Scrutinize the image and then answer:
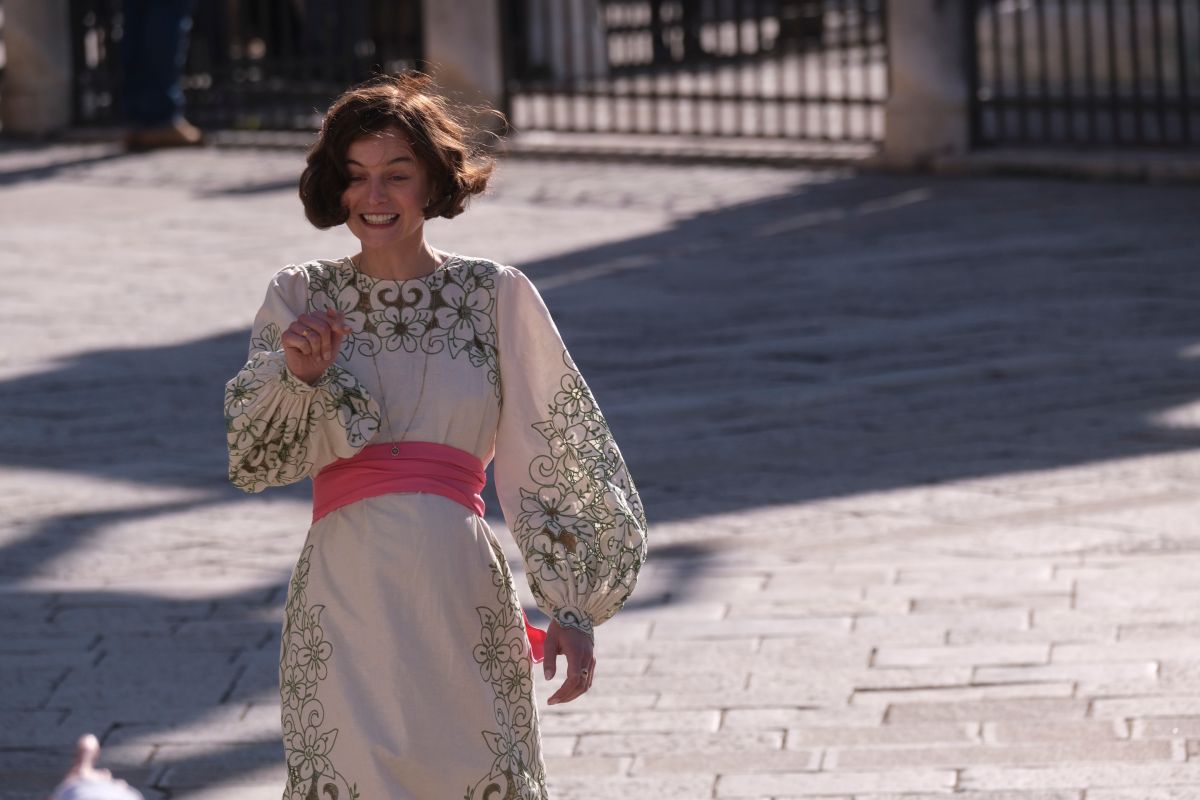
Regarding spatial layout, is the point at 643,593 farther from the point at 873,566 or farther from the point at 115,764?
the point at 115,764

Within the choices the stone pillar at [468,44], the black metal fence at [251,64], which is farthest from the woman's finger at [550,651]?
the black metal fence at [251,64]

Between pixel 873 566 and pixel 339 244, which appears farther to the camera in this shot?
pixel 339 244

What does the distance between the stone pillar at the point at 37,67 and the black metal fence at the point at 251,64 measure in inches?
5.6

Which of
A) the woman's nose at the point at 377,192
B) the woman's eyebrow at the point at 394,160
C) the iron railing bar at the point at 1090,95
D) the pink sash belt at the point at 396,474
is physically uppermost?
the iron railing bar at the point at 1090,95

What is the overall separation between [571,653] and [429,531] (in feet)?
Result: 0.81

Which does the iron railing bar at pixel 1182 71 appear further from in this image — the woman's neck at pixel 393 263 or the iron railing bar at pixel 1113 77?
the woman's neck at pixel 393 263

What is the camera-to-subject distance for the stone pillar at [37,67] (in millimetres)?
14773

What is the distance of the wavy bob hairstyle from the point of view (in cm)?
293

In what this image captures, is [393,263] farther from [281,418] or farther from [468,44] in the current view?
[468,44]

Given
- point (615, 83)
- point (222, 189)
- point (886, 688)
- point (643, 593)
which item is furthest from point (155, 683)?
point (615, 83)

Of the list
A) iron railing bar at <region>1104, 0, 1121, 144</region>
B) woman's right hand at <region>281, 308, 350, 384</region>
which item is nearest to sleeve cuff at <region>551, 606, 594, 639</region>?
woman's right hand at <region>281, 308, 350, 384</region>

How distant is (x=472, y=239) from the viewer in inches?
406

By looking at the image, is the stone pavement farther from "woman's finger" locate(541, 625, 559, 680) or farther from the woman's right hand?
the woman's right hand

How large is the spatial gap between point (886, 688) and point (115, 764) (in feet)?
4.96
